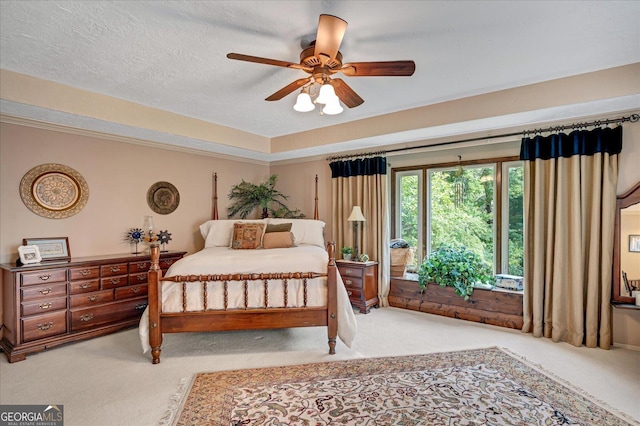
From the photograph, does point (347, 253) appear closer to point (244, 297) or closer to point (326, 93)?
point (244, 297)

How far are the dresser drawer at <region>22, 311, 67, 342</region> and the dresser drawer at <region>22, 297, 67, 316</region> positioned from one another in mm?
48

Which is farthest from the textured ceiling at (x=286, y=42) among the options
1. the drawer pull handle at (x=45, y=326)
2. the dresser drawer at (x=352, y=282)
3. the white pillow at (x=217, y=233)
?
the dresser drawer at (x=352, y=282)

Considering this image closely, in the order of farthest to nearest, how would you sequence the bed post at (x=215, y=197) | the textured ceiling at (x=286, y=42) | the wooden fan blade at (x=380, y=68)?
the bed post at (x=215, y=197)
the wooden fan blade at (x=380, y=68)
the textured ceiling at (x=286, y=42)

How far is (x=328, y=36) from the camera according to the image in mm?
1848

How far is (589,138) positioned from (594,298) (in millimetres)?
1590

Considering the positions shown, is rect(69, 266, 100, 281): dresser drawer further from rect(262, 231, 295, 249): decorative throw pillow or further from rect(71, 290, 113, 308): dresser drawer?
rect(262, 231, 295, 249): decorative throw pillow

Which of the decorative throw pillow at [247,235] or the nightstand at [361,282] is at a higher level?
the decorative throw pillow at [247,235]

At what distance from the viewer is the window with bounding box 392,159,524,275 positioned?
13.0ft

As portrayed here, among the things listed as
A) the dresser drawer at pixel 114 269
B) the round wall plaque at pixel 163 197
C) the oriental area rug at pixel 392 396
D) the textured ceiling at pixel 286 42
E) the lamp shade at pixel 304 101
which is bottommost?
the oriental area rug at pixel 392 396

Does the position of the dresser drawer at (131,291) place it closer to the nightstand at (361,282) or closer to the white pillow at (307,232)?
the white pillow at (307,232)

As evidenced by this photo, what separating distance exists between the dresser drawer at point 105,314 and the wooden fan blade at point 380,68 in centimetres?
352

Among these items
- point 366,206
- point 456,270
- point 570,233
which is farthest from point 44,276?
point 570,233

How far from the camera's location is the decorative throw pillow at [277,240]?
4328 millimetres

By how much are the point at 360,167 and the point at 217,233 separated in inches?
90.8
